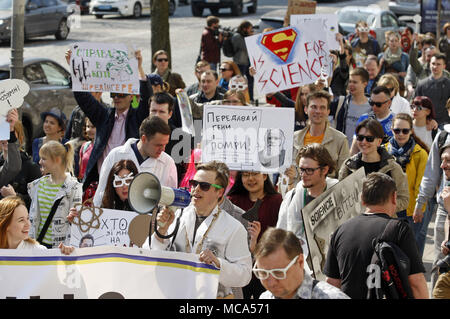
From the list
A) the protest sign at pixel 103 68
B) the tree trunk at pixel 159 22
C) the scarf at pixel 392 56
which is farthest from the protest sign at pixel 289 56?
the tree trunk at pixel 159 22

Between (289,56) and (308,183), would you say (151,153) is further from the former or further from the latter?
(289,56)

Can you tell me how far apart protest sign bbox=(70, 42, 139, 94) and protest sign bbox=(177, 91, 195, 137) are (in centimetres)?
58

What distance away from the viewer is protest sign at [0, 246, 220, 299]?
4.92 meters

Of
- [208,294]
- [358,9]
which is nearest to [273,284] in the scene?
[208,294]

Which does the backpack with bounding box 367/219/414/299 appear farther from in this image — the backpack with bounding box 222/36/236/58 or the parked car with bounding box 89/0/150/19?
the parked car with bounding box 89/0/150/19

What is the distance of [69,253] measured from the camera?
510 cm

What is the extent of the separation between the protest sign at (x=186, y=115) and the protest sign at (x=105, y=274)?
3.54 meters

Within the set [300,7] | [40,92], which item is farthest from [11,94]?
[300,7]

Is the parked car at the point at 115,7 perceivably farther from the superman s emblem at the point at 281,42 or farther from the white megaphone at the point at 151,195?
the white megaphone at the point at 151,195

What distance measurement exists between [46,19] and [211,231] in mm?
20144

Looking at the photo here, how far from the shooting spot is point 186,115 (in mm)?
8820

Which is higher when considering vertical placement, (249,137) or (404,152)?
(249,137)

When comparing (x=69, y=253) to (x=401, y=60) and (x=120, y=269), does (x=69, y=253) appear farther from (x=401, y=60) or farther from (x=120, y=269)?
(x=401, y=60)

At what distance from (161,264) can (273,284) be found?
0.99 metres
